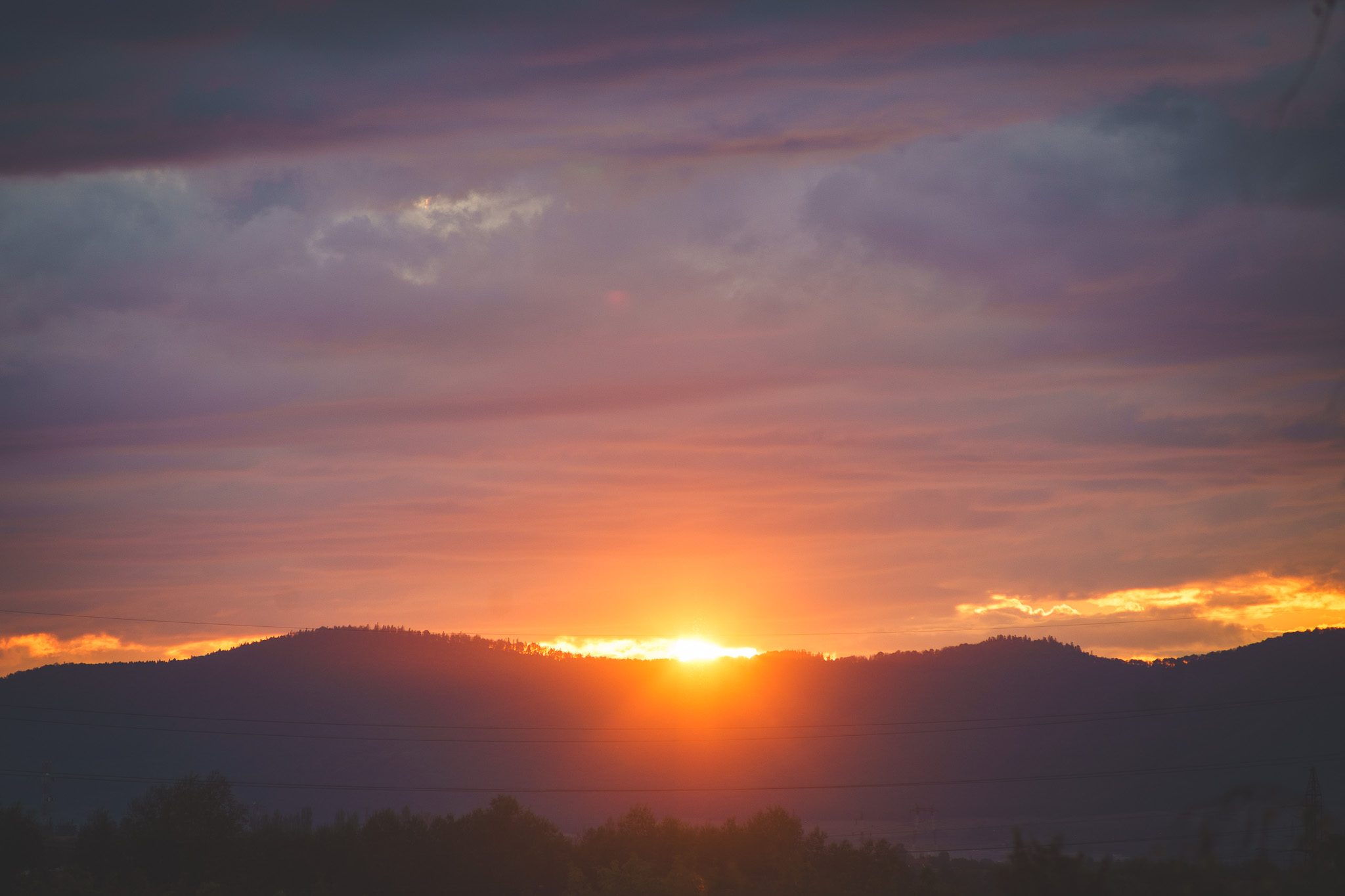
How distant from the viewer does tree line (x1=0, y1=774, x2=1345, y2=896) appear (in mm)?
72688

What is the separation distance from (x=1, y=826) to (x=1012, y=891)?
8669 cm

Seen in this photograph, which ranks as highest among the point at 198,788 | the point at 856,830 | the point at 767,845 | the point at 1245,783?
the point at 1245,783

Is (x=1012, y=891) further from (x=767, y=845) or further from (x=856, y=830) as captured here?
(x=856, y=830)

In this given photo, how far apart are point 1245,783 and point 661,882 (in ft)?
172

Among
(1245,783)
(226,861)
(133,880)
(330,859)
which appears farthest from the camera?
(330,859)

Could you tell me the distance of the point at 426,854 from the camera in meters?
87.8

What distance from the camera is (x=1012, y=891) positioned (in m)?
22.2

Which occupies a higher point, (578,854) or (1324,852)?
(1324,852)

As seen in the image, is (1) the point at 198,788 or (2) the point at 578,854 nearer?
(1) the point at 198,788

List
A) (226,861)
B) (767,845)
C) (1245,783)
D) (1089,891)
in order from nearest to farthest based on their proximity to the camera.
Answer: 1. (1245,783)
2. (1089,891)
3. (226,861)
4. (767,845)

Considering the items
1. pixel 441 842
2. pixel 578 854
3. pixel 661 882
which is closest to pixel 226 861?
pixel 441 842

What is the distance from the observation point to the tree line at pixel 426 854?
72.7m

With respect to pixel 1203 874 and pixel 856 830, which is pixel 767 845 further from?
pixel 856 830

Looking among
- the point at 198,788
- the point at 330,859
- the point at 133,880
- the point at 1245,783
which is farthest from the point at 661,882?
the point at 1245,783
